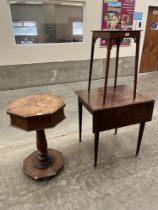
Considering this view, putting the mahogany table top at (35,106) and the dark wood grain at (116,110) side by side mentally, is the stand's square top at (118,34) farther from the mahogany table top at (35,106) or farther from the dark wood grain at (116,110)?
the mahogany table top at (35,106)

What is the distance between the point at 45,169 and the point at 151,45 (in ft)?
15.5

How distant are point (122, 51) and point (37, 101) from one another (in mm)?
3600

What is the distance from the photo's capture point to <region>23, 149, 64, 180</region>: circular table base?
5.43 feet

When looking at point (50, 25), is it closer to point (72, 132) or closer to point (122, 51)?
point (122, 51)

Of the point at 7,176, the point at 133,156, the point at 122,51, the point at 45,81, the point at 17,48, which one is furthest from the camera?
the point at 122,51

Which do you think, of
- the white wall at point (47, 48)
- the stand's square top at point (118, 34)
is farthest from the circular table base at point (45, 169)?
the white wall at point (47, 48)

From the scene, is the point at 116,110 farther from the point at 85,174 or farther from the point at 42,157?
the point at 42,157

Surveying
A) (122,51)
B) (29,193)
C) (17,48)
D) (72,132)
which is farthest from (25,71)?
(29,193)

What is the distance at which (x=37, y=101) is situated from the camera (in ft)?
5.25

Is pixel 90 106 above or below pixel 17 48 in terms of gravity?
below

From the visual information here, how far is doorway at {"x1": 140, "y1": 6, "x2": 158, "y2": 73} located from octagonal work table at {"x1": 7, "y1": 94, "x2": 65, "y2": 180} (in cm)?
420

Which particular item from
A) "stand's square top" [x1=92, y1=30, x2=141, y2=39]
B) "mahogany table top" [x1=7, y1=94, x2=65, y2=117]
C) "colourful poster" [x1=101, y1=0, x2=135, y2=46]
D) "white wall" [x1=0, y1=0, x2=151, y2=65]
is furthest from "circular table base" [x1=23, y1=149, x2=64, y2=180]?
"colourful poster" [x1=101, y1=0, x2=135, y2=46]

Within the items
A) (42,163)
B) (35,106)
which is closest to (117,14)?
(35,106)

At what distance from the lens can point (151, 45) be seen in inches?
196
